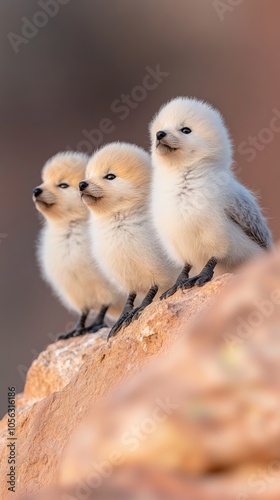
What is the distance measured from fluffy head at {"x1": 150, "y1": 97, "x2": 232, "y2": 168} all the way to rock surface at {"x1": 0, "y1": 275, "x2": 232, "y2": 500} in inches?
31.1

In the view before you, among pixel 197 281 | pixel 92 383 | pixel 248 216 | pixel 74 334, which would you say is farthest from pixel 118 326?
pixel 74 334

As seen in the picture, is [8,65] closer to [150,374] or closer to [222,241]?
[222,241]

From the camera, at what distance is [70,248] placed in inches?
237

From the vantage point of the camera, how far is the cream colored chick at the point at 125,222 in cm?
508

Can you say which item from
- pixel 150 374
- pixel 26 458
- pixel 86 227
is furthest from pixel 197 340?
pixel 86 227

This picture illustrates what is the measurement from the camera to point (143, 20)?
1391 cm

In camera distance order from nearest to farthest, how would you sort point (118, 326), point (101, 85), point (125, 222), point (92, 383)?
point (92, 383)
point (118, 326)
point (125, 222)
point (101, 85)

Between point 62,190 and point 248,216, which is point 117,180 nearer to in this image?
point 248,216

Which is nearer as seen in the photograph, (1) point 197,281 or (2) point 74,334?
(1) point 197,281

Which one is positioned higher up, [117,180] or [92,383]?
[117,180]

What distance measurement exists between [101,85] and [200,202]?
9534 millimetres

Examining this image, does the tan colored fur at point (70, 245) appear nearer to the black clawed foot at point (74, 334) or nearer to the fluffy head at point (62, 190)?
the fluffy head at point (62, 190)

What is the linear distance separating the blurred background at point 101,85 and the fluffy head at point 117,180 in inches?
282

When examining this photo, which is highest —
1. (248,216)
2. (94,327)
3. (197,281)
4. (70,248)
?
(70,248)
